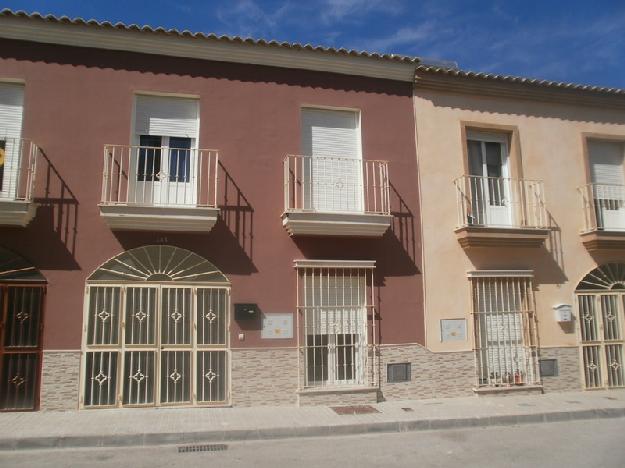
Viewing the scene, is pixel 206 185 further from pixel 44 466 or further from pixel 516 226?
pixel 516 226

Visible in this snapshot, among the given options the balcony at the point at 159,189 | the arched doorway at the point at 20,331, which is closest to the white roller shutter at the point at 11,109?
the balcony at the point at 159,189

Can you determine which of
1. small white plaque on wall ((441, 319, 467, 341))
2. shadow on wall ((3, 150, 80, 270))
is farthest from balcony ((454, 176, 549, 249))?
shadow on wall ((3, 150, 80, 270))

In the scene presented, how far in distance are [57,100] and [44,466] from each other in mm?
5606

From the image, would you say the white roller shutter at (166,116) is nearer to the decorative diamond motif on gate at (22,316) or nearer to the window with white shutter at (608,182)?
the decorative diamond motif on gate at (22,316)

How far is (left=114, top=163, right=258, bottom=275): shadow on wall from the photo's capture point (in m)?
8.73

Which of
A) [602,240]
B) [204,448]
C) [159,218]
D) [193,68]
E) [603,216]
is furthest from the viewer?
[603,216]

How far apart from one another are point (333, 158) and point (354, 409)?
165 inches

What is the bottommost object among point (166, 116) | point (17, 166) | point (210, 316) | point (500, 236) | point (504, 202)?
point (210, 316)

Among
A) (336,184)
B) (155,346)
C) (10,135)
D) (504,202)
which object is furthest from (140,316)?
(504,202)

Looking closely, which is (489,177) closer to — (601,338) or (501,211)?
(501,211)

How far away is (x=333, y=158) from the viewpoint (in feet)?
30.8

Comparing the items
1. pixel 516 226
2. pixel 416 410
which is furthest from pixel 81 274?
pixel 516 226

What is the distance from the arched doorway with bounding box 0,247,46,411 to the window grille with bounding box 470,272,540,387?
23.9ft

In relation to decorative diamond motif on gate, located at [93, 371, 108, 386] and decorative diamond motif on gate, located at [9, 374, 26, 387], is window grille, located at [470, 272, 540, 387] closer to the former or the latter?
decorative diamond motif on gate, located at [93, 371, 108, 386]
